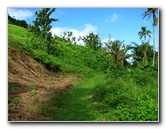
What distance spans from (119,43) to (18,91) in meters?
1.85

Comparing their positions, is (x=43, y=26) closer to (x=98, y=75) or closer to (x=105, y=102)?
(x=98, y=75)

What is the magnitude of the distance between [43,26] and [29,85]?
1033 mm

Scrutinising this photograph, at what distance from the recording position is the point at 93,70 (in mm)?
6270

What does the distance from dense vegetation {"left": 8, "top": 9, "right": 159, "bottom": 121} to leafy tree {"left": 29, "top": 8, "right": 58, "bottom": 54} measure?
17 millimetres

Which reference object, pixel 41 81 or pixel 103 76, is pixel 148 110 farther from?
pixel 41 81

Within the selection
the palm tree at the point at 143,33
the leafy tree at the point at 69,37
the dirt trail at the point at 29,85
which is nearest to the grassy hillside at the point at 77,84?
the dirt trail at the point at 29,85

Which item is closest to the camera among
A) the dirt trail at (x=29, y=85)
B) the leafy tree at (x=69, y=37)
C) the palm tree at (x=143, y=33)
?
the dirt trail at (x=29, y=85)

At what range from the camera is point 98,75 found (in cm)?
626

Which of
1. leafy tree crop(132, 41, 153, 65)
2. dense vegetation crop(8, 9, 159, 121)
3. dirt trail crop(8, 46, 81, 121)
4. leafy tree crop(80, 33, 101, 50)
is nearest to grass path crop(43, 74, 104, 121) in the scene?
dense vegetation crop(8, 9, 159, 121)

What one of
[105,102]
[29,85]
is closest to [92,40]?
[105,102]

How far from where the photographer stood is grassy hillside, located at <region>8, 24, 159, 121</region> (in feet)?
19.0

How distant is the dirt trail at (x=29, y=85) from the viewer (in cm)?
571

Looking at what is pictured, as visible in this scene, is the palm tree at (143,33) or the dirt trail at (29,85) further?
the palm tree at (143,33)

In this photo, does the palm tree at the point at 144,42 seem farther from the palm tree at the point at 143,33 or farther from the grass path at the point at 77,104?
the grass path at the point at 77,104
